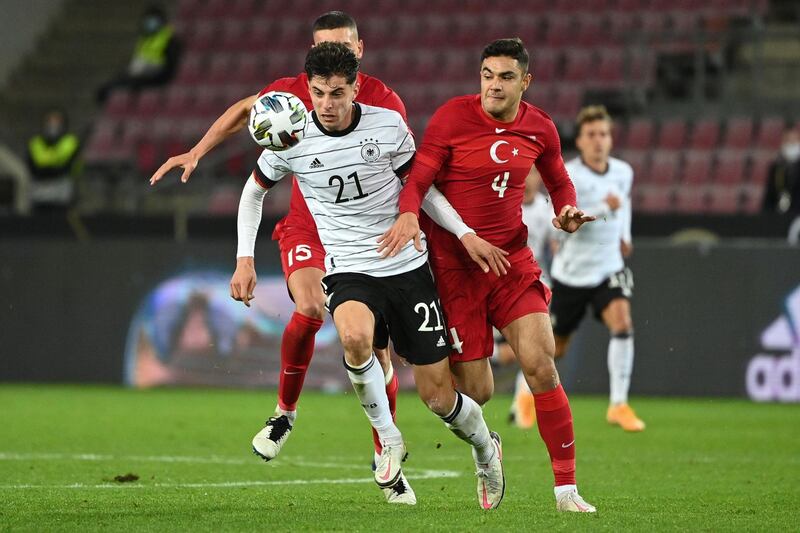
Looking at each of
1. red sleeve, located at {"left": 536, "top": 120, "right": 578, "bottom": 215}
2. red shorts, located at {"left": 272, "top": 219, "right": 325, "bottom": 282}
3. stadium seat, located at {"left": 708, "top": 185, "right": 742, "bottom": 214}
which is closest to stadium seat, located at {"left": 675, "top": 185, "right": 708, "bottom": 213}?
stadium seat, located at {"left": 708, "top": 185, "right": 742, "bottom": 214}

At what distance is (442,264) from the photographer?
22.5ft

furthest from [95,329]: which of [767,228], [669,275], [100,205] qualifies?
[767,228]

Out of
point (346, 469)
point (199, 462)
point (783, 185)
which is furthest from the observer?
point (783, 185)

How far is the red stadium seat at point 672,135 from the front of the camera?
59.2 feet

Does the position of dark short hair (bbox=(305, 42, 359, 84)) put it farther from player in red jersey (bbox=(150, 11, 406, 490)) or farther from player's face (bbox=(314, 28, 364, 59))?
player's face (bbox=(314, 28, 364, 59))

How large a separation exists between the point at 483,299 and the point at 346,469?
2.12 meters

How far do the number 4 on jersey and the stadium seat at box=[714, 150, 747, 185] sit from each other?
11050mm

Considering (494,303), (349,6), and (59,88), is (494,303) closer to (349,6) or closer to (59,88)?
(349,6)

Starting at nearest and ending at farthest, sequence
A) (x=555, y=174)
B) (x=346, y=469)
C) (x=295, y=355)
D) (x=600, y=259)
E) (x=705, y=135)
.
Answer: (x=555, y=174) → (x=295, y=355) → (x=346, y=469) → (x=600, y=259) → (x=705, y=135)

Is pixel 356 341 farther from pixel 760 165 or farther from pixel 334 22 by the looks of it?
pixel 760 165

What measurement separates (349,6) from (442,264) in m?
15.2

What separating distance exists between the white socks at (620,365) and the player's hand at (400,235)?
5.25 m

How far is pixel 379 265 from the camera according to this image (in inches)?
261

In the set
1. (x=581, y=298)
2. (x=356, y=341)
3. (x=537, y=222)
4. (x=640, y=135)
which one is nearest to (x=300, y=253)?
(x=356, y=341)
